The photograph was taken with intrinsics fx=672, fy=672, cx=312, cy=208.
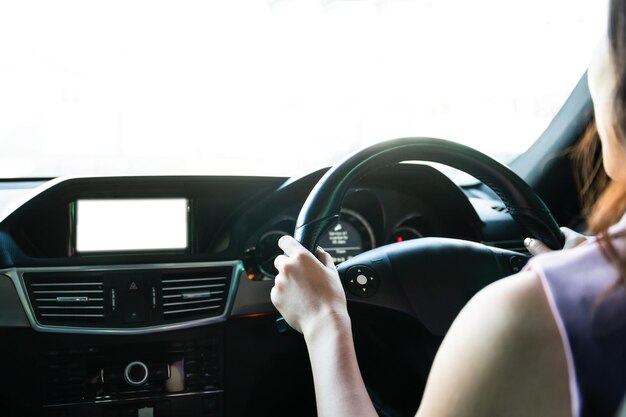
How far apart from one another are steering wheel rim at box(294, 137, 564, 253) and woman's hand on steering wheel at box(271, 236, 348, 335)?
13 cm

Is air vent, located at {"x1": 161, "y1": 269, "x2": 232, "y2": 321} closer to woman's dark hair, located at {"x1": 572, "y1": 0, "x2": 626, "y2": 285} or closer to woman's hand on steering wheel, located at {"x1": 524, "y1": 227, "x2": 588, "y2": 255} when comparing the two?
woman's hand on steering wheel, located at {"x1": 524, "y1": 227, "x2": 588, "y2": 255}

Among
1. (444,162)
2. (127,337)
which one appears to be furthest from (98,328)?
(444,162)

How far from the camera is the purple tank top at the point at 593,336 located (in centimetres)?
61

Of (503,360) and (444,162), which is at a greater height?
(444,162)

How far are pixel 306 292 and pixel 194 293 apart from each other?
0.92m

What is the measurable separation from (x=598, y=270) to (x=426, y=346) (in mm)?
801

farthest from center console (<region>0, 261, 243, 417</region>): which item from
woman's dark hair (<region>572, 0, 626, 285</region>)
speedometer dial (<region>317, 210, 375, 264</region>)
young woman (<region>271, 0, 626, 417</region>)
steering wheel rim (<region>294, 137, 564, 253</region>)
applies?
woman's dark hair (<region>572, 0, 626, 285</region>)

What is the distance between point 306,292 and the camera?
1091 millimetres

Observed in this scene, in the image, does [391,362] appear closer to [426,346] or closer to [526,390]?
[426,346]

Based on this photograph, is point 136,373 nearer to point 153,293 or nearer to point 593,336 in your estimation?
point 153,293

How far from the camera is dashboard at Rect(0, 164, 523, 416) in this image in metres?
1.85

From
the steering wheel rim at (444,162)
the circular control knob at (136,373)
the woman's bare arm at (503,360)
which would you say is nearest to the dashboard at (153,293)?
the circular control knob at (136,373)

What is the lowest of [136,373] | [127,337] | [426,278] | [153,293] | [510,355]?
[136,373]

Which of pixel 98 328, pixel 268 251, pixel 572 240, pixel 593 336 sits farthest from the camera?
pixel 268 251
